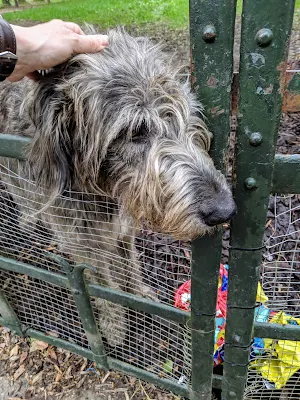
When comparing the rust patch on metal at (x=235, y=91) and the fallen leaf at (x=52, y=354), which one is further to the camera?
the fallen leaf at (x=52, y=354)

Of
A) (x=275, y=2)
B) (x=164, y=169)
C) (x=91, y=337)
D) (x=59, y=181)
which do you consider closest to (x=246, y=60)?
(x=275, y=2)

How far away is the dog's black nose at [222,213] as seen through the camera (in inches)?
56.9

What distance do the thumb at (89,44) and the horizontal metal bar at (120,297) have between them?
4.52ft

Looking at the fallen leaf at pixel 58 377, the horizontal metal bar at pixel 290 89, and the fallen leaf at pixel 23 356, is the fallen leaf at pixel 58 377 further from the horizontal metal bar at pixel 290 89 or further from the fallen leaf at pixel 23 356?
the horizontal metal bar at pixel 290 89

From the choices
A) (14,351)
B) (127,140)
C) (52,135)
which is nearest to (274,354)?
(127,140)

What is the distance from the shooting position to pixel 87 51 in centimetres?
200

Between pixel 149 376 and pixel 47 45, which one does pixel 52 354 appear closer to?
pixel 149 376

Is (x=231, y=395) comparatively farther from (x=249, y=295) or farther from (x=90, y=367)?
(x=90, y=367)

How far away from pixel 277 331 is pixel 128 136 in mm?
1257

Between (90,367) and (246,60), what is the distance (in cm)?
276

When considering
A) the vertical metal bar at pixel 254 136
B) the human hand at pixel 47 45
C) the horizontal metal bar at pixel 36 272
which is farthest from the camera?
the horizontal metal bar at pixel 36 272

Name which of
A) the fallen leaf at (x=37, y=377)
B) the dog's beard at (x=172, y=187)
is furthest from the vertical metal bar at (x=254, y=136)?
the fallen leaf at (x=37, y=377)

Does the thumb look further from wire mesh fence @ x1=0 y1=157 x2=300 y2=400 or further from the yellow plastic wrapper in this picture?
the yellow plastic wrapper

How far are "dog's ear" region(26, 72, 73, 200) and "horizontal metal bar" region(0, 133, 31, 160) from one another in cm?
11
